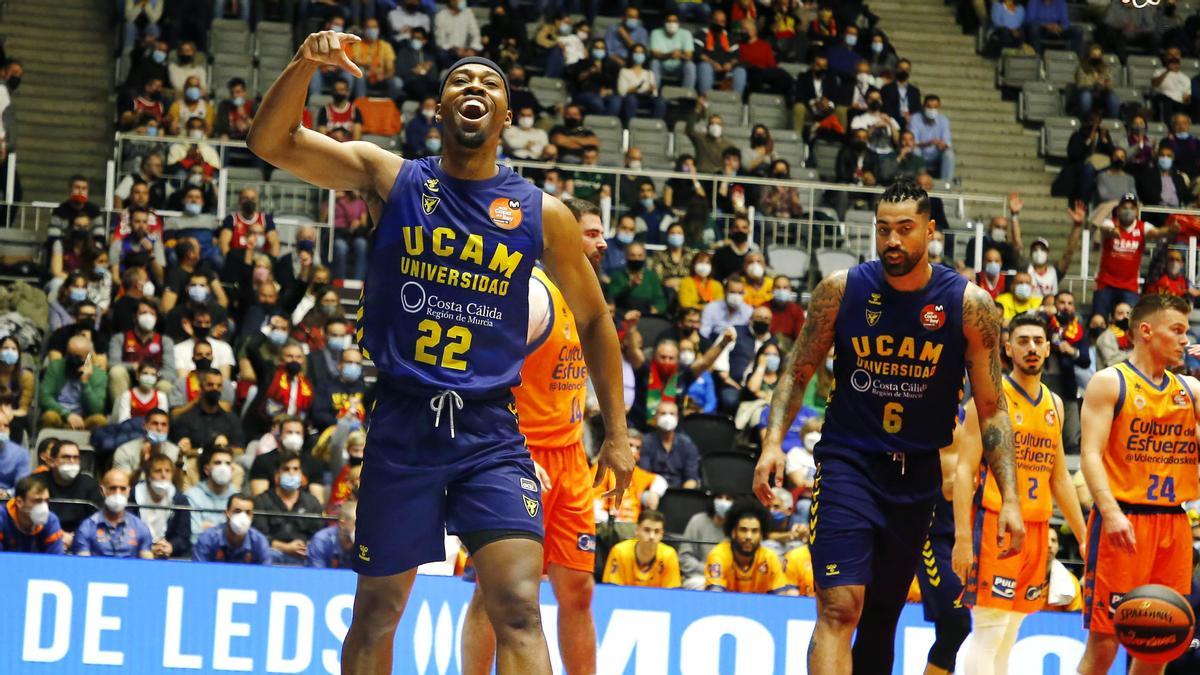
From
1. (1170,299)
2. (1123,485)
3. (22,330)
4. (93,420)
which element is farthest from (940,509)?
(22,330)

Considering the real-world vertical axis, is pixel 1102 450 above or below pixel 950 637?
above

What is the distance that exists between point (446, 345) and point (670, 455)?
31.3 feet

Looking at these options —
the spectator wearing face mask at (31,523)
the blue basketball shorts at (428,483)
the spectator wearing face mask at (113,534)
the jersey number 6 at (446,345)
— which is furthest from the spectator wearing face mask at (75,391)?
the jersey number 6 at (446,345)

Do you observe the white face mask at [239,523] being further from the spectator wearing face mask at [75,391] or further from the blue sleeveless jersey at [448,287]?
the blue sleeveless jersey at [448,287]

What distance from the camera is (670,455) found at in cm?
1578

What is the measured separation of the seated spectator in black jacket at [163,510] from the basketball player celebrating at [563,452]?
17.9 ft

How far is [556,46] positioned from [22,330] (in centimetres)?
938

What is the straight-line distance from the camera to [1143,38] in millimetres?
27438

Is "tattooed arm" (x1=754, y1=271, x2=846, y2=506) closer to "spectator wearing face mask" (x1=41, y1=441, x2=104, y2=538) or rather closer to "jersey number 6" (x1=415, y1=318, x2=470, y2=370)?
"jersey number 6" (x1=415, y1=318, x2=470, y2=370)

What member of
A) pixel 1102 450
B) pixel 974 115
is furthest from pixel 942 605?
pixel 974 115

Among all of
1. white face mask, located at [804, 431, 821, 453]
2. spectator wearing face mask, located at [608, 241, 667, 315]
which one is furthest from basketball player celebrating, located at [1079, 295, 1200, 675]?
spectator wearing face mask, located at [608, 241, 667, 315]

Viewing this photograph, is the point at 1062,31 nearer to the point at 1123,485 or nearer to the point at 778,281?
the point at 778,281

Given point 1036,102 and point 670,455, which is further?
point 1036,102

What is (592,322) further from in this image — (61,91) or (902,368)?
(61,91)
